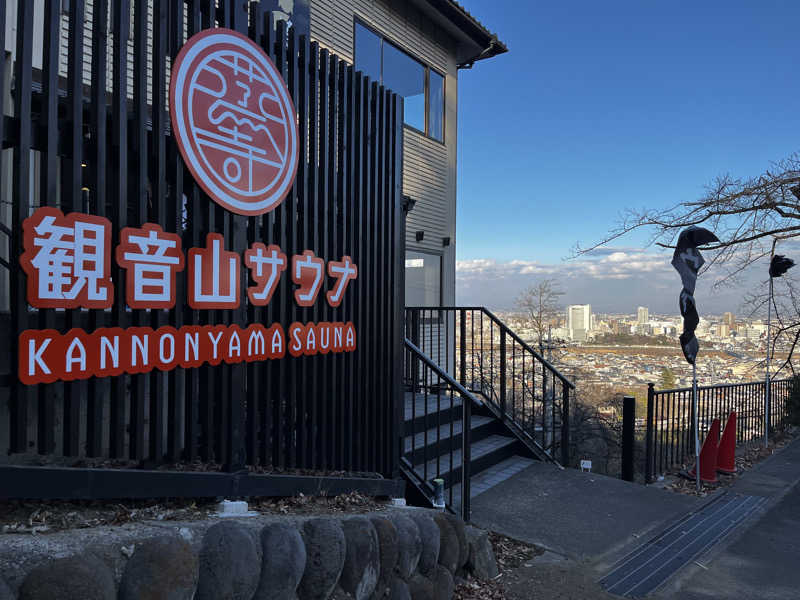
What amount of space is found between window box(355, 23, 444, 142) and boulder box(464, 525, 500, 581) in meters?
8.02

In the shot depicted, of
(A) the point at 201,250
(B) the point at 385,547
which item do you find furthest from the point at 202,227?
(B) the point at 385,547

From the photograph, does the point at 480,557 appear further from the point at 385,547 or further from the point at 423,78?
the point at 423,78

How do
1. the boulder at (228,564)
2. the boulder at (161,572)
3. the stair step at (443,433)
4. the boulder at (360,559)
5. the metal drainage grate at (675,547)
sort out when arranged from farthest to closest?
the stair step at (443,433), the metal drainage grate at (675,547), the boulder at (360,559), the boulder at (228,564), the boulder at (161,572)

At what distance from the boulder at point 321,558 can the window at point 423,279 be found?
7.89m

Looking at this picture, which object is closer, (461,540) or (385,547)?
(385,547)

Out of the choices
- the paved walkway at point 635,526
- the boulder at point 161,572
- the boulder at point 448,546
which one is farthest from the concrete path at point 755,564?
the boulder at point 161,572

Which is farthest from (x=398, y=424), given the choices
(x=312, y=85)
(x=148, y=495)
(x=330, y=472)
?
(x=312, y=85)

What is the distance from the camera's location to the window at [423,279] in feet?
35.4

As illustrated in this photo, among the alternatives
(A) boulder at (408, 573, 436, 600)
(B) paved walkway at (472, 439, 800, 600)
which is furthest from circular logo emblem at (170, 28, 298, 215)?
(B) paved walkway at (472, 439, 800, 600)

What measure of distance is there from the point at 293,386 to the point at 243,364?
536 millimetres

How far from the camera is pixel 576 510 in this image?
18.1 ft

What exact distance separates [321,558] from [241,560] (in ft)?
1.64

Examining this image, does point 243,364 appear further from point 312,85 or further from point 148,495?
point 312,85

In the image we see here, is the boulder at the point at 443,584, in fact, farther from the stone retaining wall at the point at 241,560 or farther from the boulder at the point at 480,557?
the boulder at the point at 480,557
